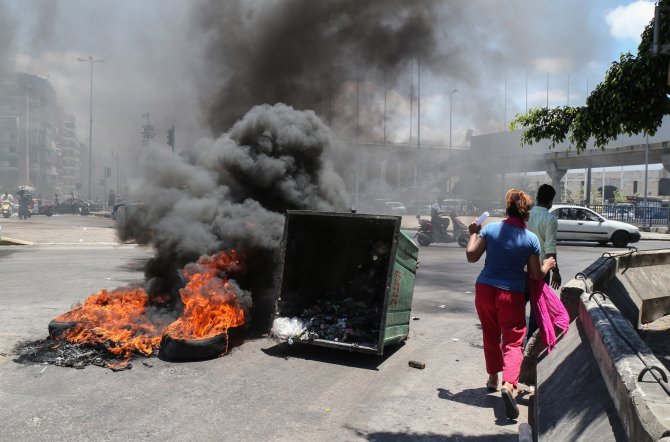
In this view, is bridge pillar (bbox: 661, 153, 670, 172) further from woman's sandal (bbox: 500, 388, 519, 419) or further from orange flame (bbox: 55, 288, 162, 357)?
orange flame (bbox: 55, 288, 162, 357)

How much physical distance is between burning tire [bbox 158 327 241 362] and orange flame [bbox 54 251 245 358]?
89 millimetres

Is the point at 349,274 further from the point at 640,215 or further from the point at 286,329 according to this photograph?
the point at 640,215

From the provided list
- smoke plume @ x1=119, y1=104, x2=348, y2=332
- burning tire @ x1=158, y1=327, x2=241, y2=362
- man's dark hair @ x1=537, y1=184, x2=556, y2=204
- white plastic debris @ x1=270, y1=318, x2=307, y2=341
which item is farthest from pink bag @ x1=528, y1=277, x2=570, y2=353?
smoke plume @ x1=119, y1=104, x2=348, y2=332

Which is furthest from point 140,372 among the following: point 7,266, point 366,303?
point 7,266

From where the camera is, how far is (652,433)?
6.22 ft

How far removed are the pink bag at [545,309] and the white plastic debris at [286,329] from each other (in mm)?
2608

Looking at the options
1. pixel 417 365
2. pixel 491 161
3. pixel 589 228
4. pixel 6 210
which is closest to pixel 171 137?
pixel 417 365

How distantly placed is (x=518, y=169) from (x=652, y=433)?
46500 millimetres

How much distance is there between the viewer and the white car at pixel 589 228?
19375 millimetres

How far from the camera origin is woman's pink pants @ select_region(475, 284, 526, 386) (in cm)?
422

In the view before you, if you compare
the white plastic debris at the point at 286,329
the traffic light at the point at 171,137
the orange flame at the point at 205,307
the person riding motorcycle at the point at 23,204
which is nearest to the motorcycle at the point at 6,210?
the person riding motorcycle at the point at 23,204

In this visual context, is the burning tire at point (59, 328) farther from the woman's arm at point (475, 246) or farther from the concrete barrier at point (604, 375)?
the concrete barrier at point (604, 375)

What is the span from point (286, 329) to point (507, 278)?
8.87 ft

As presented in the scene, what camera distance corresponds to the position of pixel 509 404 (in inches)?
156
